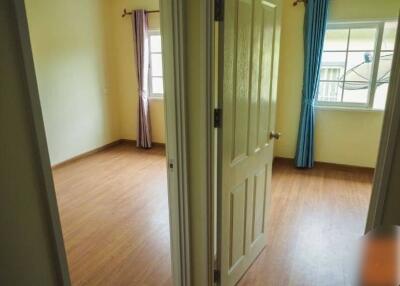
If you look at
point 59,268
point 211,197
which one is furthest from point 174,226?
point 59,268

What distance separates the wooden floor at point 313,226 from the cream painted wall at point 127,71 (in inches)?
88.7

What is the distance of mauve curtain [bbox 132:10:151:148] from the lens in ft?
14.8

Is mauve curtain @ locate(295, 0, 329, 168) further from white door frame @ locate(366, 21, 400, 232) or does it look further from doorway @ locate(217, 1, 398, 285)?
white door frame @ locate(366, 21, 400, 232)

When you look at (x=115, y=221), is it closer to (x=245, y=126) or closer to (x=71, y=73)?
(x=245, y=126)

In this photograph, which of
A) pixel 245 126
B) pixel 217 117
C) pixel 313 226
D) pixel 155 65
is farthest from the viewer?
pixel 155 65

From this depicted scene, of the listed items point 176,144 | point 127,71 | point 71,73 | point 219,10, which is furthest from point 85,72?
point 219,10

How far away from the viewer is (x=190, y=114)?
1417mm

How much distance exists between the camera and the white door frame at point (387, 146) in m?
1.16

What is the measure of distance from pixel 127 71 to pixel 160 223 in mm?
3161

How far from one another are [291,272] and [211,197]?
1.01 metres

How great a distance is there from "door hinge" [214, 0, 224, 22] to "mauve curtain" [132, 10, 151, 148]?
357 cm

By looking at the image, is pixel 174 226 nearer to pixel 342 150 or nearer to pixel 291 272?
pixel 291 272

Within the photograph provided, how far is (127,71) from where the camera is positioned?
4.95m

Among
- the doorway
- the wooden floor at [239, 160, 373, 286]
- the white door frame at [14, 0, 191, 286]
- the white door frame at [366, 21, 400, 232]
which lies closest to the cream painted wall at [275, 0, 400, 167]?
the doorway
